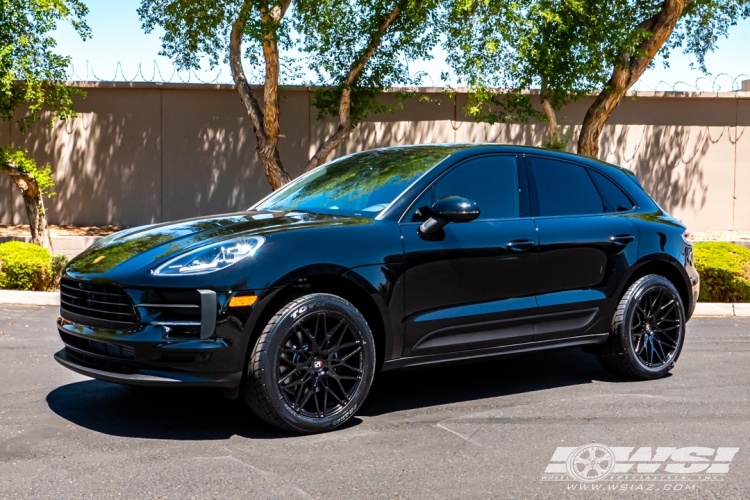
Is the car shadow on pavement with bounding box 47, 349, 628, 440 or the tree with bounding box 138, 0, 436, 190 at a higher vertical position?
the tree with bounding box 138, 0, 436, 190

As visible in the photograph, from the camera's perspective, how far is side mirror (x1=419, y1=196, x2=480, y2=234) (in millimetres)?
5434

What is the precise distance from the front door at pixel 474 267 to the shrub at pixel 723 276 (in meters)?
5.43

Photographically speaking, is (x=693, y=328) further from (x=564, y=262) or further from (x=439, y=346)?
(x=439, y=346)

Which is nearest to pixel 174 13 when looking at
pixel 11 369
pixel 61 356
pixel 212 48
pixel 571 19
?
pixel 212 48

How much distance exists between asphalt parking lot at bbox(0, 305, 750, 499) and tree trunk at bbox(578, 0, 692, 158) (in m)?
7.88

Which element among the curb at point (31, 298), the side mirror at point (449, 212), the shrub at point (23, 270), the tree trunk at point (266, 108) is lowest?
the curb at point (31, 298)

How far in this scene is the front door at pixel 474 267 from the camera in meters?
5.54

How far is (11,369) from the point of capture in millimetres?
6695

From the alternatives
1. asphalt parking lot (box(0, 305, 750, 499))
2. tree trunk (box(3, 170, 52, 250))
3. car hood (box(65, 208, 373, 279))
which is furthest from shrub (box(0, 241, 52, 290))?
car hood (box(65, 208, 373, 279))

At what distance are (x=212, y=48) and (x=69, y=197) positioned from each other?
12.9 feet

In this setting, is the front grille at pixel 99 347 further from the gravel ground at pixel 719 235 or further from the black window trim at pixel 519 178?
the gravel ground at pixel 719 235

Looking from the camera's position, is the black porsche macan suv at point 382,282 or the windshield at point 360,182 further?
the windshield at point 360,182

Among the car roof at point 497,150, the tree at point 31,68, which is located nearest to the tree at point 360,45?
the tree at point 31,68

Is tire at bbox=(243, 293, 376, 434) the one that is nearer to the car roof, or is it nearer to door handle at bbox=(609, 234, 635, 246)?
the car roof
